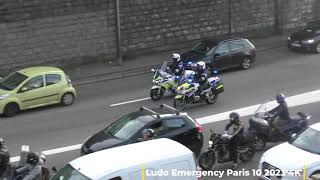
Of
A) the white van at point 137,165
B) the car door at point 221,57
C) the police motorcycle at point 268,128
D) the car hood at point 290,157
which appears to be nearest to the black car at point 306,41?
the car door at point 221,57

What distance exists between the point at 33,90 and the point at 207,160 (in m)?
8.59

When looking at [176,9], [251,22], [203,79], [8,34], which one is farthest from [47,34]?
[251,22]

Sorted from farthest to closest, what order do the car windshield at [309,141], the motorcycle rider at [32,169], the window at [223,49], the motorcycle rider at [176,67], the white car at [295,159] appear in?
the window at [223,49] → the motorcycle rider at [176,67] → the car windshield at [309,141] → the white car at [295,159] → the motorcycle rider at [32,169]

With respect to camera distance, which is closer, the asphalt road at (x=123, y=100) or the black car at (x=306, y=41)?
the asphalt road at (x=123, y=100)

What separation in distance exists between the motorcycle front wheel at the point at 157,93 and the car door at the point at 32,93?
4008 mm

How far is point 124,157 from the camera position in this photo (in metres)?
12.6

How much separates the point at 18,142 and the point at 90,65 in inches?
436

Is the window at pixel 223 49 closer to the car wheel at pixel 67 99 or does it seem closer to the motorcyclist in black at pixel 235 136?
the car wheel at pixel 67 99

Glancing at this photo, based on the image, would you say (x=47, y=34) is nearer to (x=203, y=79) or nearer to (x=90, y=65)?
(x=90, y=65)

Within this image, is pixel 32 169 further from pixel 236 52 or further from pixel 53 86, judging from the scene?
pixel 236 52

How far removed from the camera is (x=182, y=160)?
12703 millimetres

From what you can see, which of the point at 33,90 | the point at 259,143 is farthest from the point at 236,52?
the point at 259,143

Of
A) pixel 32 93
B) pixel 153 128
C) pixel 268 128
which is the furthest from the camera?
pixel 32 93

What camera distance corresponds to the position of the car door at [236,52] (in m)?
28.4
